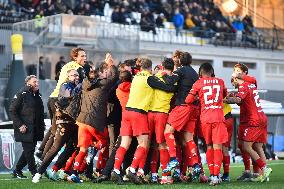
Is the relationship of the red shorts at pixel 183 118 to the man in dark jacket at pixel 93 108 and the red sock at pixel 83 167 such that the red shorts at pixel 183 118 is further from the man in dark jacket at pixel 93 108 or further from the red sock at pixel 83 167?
the red sock at pixel 83 167

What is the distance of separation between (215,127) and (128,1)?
25.2m

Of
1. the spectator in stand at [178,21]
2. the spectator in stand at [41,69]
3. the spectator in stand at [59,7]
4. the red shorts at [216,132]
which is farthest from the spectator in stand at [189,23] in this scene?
the red shorts at [216,132]

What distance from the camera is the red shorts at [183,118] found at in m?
14.7

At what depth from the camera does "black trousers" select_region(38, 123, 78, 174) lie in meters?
15.0

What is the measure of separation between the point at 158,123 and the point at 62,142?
173 centimetres

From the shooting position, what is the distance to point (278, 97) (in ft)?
113

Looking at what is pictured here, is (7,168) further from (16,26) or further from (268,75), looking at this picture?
(268,75)

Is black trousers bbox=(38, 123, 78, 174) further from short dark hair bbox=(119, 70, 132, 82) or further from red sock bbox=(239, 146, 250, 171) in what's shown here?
red sock bbox=(239, 146, 250, 171)

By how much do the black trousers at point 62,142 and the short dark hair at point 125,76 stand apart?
1.18 m

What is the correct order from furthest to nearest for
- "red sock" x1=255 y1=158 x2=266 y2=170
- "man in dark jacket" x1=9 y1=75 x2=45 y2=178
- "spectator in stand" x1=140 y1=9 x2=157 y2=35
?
"spectator in stand" x1=140 y1=9 x2=157 y2=35, "man in dark jacket" x1=9 y1=75 x2=45 y2=178, "red sock" x1=255 y1=158 x2=266 y2=170

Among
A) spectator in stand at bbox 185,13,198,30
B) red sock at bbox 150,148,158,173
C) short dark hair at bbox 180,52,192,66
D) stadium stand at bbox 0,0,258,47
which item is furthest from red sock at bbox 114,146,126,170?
spectator in stand at bbox 185,13,198,30

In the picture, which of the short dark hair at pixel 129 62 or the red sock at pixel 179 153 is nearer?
the short dark hair at pixel 129 62

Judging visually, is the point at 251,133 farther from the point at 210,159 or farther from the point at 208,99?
the point at 208,99

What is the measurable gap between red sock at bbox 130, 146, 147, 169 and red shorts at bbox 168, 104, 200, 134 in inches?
27.1
